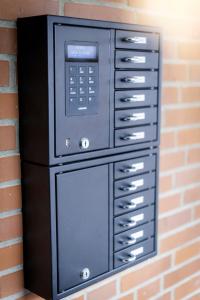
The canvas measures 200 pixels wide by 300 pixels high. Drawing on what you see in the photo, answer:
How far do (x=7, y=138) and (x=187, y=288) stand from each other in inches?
39.9

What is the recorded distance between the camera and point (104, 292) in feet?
4.71

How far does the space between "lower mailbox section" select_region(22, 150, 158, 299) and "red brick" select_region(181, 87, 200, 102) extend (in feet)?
1.17

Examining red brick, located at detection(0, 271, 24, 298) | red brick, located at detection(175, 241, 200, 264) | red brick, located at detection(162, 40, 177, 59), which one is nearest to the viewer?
red brick, located at detection(0, 271, 24, 298)

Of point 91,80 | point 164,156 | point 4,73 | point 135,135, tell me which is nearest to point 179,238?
point 164,156

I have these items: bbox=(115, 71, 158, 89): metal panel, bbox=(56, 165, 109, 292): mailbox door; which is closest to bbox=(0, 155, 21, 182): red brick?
bbox=(56, 165, 109, 292): mailbox door

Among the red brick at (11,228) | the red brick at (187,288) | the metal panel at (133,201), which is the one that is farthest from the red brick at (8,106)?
the red brick at (187,288)

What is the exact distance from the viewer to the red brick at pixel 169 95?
1532mm

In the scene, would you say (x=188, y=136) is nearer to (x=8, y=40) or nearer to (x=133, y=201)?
(x=133, y=201)

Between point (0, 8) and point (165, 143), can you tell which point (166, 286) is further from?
point (0, 8)

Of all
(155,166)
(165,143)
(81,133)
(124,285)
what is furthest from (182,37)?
(124,285)

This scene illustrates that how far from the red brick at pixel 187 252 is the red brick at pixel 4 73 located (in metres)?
0.95

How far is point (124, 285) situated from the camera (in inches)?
59.4

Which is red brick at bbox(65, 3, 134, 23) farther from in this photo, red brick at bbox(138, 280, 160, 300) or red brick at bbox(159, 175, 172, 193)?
red brick at bbox(138, 280, 160, 300)

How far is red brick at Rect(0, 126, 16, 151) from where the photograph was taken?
3.62 feet
